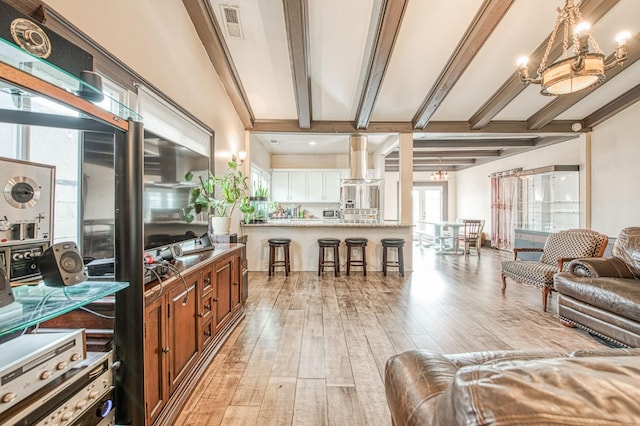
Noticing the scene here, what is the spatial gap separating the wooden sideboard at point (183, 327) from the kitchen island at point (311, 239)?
2761 millimetres

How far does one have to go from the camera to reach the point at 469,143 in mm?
7043

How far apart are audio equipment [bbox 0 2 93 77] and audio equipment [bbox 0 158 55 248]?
377 mm

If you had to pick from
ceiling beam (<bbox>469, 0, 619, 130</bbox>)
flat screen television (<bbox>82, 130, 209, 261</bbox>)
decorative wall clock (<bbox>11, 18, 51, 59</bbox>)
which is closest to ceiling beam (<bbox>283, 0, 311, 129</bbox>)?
flat screen television (<bbox>82, 130, 209, 261</bbox>)

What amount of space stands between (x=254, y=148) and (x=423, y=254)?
5.02m

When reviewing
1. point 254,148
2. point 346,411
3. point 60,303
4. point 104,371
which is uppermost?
point 254,148

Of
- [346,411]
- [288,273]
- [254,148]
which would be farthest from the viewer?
[254,148]

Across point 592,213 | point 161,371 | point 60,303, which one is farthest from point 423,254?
point 60,303

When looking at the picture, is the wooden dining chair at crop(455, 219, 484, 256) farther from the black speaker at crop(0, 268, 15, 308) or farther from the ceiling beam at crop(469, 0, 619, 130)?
the black speaker at crop(0, 268, 15, 308)

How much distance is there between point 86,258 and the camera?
58.8 inches

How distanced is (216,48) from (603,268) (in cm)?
488

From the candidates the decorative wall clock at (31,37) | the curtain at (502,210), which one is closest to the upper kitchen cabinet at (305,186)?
the curtain at (502,210)

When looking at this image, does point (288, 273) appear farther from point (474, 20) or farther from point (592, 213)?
point (592, 213)

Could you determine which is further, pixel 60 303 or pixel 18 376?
pixel 60 303

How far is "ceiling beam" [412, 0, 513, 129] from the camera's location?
122 inches
